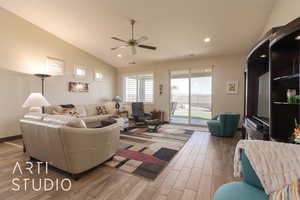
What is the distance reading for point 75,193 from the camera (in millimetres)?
1790

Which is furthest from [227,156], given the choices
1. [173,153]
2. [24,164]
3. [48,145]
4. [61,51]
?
[61,51]

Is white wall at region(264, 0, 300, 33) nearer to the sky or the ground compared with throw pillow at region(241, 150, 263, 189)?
nearer to the sky

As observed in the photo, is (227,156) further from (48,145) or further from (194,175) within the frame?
(48,145)

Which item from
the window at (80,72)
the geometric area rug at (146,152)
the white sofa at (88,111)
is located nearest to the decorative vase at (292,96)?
the geometric area rug at (146,152)

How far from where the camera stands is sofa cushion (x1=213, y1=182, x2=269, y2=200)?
1.06 m

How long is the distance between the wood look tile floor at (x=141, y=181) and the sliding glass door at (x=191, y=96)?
9.86 ft

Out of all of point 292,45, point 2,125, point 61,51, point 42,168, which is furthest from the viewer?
point 61,51

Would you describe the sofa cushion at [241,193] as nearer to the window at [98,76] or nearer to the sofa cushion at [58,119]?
the sofa cushion at [58,119]

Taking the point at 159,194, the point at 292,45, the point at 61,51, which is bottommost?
the point at 159,194

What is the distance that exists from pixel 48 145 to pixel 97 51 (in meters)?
4.64

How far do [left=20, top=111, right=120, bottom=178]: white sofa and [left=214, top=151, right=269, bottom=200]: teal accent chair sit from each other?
1.80 m

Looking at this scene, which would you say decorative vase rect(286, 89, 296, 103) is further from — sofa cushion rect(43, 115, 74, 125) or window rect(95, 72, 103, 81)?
window rect(95, 72, 103, 81)

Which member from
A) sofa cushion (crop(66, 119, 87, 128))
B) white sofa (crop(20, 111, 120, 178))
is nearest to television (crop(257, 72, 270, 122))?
white sofa (crop(20, 111, 120, 178))

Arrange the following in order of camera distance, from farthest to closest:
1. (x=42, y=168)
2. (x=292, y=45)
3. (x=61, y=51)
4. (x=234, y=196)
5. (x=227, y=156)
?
(x=61, y=51) → (x=227, y=156) → (x=42, y=168) → (x=292, y=45) → (x=234, y=196)
